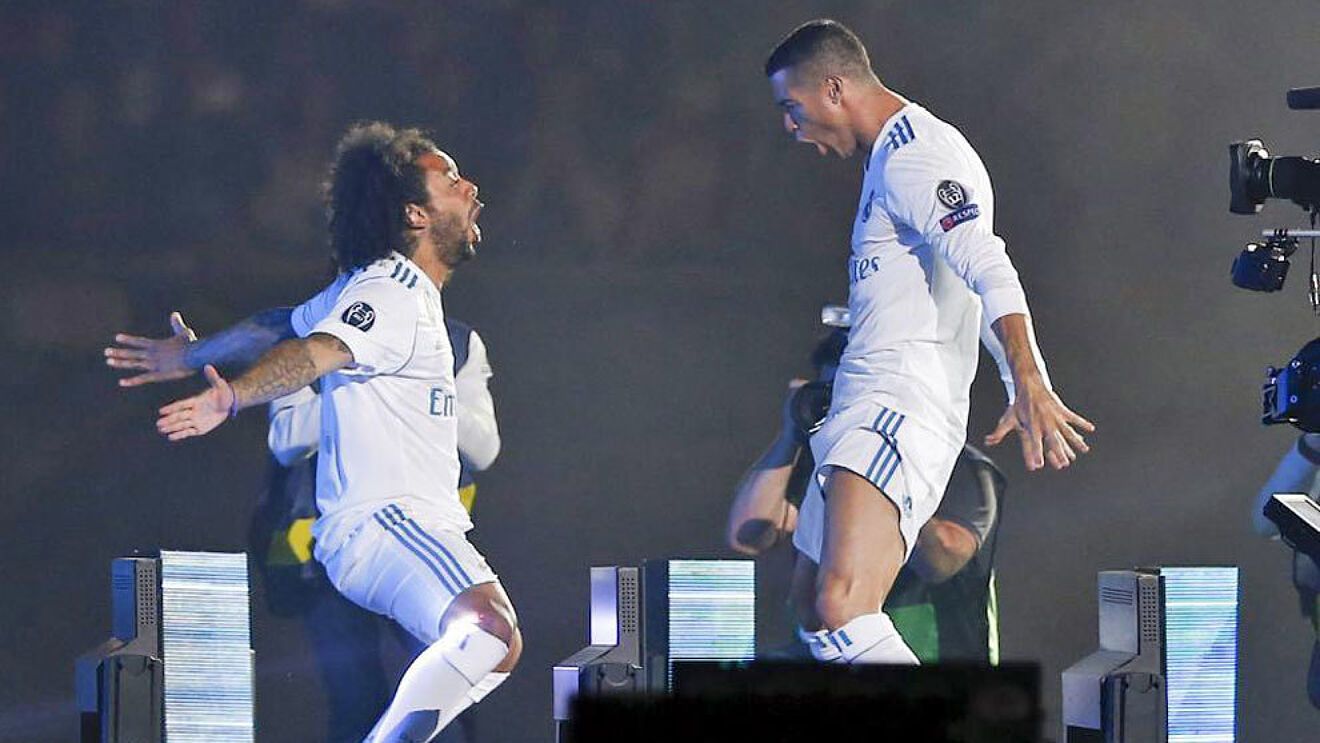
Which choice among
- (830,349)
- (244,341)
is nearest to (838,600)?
(830,349)

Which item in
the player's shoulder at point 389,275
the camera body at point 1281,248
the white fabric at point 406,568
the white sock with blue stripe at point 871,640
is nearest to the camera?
the camera body at point 1281,248

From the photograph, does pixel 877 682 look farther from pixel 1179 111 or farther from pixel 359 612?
pixel 1179 111

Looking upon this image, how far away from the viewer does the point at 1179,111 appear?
4.47 meters

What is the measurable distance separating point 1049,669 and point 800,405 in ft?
3.12

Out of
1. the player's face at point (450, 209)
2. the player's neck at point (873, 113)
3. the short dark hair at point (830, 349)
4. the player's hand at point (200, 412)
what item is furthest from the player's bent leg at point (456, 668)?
the player's neck at point (873, 113)

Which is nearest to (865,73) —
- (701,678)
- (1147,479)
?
(1147,479)

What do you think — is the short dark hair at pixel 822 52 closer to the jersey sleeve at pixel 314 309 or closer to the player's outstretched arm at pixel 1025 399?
the player's outstretched arm at pixel 1025 399

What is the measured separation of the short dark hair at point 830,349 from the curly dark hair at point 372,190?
1.11 metres

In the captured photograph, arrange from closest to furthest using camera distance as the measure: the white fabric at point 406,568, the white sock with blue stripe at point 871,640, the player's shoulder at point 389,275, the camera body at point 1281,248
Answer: the camera body at point 1281,248 < the white sock with blue stripe at point 871,640 < the white fabric at point 406,568 < the player's shoulder at point 389,275

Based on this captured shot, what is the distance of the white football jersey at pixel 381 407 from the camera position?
430 centimetres

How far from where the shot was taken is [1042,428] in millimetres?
4270

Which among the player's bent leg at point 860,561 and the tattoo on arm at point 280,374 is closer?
the player's bent leg at point 860,561

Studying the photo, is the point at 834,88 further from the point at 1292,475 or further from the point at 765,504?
the point at 1292,475

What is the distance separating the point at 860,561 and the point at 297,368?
5.02ft
